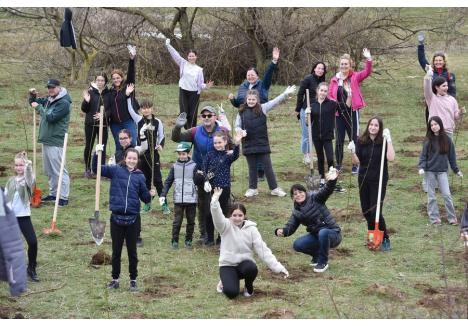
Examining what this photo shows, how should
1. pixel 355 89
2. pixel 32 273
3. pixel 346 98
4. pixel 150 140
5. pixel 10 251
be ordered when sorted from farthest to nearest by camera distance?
pixel 355 89
pixel 346 98
pixel 150 140
pixel 32 273
pixel 10 251

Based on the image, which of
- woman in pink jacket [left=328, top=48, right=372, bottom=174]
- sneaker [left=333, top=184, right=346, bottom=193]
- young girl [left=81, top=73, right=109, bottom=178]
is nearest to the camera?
young girl [left=81, top=73, right=109, bottom=178]

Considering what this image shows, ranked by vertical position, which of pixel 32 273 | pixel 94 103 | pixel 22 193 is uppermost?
pixel 94 103

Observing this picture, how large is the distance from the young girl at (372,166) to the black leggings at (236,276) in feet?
6.49

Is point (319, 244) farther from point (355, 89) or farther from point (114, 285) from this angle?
point (355, 89)

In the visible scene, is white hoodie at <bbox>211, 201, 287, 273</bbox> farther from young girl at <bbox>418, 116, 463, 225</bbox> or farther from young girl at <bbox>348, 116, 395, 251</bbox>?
young girl at <bbox>418, 116, 463, 225</bbox>

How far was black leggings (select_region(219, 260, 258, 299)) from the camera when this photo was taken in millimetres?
8391

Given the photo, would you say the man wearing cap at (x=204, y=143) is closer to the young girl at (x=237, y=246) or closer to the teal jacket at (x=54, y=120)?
the young girl at (x=237, y=246)

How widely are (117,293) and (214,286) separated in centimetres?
89

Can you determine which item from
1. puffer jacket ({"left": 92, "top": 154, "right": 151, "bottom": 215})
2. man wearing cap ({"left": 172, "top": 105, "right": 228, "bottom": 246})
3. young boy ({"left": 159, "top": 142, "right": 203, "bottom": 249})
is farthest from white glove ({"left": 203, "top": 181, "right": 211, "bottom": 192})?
puffer jacket ({"left": 92, "top": 154, "right": 151, "bottom": 215})

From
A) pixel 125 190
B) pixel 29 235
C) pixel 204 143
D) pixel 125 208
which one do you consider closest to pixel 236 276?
pixel 125 208

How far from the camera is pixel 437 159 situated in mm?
10633

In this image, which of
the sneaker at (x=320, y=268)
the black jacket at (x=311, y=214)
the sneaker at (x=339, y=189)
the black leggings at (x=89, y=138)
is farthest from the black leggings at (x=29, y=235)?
the sneaker at (x=339, y=189)

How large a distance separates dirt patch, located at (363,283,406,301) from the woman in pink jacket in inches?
164

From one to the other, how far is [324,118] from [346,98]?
2.64ft
